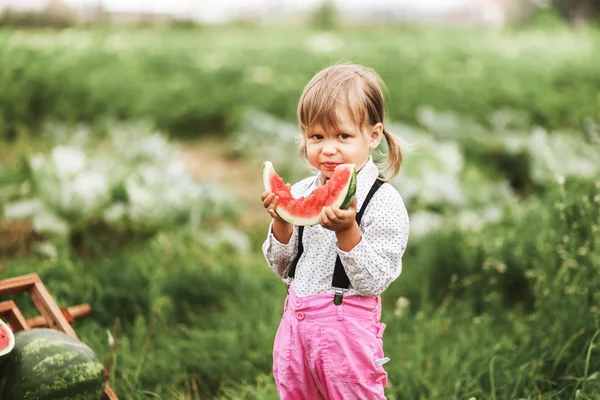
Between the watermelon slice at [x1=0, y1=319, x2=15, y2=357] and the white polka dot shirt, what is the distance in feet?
3.13

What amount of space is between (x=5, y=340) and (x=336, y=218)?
4.25ft

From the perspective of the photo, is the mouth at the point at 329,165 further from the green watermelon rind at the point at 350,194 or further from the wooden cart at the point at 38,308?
the wooden cart at the point at 38,308

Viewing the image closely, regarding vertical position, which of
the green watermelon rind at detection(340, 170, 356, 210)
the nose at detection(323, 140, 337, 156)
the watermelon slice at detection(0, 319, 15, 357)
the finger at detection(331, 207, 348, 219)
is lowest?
the watermelon slice at detection(0, 319, 15, 357)

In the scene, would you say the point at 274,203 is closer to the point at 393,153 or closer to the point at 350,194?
the point at 350,194

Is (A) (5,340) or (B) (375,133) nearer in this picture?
(B) (375,133)

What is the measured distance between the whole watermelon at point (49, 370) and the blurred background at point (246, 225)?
463mm

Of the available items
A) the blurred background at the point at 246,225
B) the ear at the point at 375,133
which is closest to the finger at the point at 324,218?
the ear at the point at 375,133

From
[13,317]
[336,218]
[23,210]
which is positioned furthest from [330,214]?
[23,210]

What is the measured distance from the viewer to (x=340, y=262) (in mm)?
2260

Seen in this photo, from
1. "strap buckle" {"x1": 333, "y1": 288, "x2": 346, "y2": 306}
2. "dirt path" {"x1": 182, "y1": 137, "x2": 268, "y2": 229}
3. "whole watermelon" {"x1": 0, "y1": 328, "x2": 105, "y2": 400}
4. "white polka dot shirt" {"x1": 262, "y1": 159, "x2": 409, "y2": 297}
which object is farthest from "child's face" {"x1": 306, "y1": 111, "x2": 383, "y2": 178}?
"dirt path" {"x1": 182, "y1": 137, "x2": 268, "y2": 229}

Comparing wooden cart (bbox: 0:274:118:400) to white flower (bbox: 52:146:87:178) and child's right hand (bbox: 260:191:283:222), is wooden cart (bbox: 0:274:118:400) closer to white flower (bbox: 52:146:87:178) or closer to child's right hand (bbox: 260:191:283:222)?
child's right hand (bbox: 260:191:283:222)

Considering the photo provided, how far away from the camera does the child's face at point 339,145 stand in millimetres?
2201

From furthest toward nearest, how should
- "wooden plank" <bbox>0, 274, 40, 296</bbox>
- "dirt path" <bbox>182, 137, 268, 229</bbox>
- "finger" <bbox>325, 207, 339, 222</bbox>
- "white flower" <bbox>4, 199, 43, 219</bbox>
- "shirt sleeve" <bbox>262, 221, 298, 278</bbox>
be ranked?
"dirt path" <bbox>182, 137, 268, 229</bbox>
"white flower" <bbox>4, 199, 43, 219</bbox>
"wooden plank" <bbox>0, 274, 40, 296</bbox>
"shirt sleeve" <bbox>262, 221, 298, 278</bbox>
"finger" <bbox>325, 207, 339, 222</bbox>

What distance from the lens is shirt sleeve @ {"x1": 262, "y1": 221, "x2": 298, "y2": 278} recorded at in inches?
91.0
